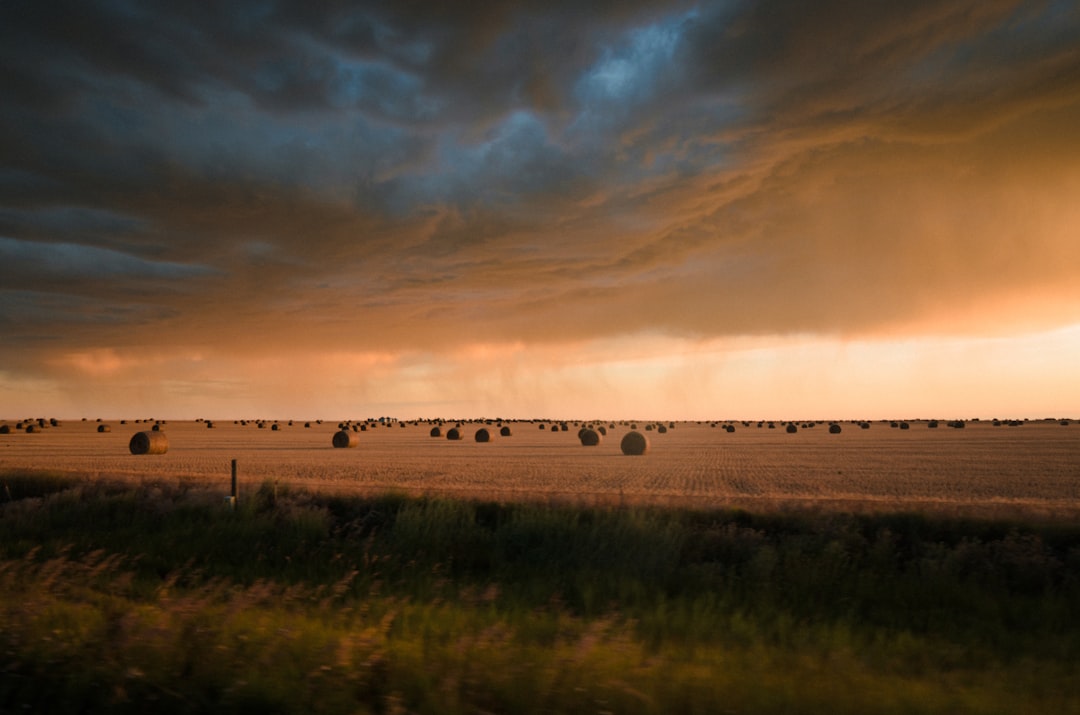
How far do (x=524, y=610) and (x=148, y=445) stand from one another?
52323mm

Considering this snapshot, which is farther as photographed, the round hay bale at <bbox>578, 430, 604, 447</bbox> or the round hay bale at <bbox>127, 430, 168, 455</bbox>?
the round hay bale at <bbox>578, 430, 604, 447</bbox>

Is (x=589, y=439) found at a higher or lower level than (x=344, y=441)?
lower

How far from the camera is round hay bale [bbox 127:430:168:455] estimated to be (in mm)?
52344

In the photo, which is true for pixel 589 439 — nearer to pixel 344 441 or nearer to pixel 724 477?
pixel 344 441

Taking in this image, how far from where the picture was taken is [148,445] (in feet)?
172

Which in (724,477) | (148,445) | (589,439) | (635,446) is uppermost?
(148,445)

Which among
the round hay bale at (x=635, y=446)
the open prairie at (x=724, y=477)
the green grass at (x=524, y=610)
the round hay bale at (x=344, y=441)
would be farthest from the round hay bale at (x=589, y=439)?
the green grass at (x=524, y=610)

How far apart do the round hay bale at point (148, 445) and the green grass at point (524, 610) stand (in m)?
37.3

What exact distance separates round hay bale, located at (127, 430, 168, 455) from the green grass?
37.3 meters

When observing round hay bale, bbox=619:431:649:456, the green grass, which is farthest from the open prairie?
round hay bale, bbox=619:431:649:456

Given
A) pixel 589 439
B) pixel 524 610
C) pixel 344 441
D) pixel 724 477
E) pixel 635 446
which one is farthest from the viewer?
pixel 589 439

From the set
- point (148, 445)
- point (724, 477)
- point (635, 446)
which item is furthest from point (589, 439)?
point (148, 445)

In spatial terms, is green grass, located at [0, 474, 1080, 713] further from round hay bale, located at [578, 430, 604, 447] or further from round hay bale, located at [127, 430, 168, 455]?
round hay bale, located at [578, 430, 604, 447]

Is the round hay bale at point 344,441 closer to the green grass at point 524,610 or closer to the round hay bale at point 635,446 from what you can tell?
the round hay bale at point 635,446
